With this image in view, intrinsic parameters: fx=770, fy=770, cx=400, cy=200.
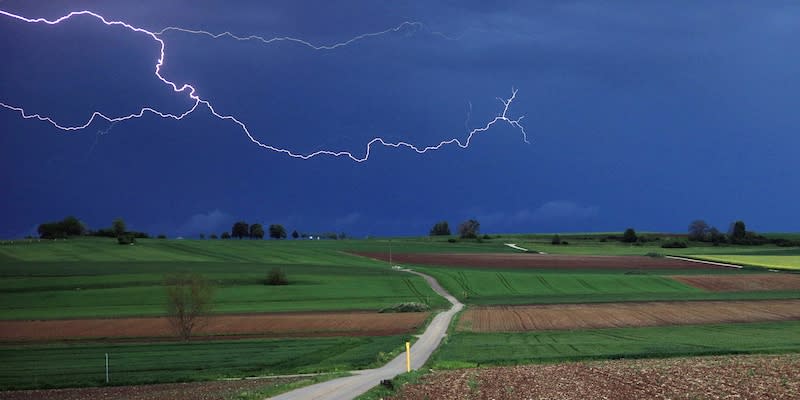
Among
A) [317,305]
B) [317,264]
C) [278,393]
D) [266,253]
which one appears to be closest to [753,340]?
[278,393]

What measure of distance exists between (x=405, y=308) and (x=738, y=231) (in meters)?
133

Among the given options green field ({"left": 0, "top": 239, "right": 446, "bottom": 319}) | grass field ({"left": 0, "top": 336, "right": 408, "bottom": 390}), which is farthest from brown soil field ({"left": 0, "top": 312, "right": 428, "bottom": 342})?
green field ({"left": 0, "top": 239, "right": 446, "bottom": 319})

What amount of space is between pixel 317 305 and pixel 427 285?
19.3m

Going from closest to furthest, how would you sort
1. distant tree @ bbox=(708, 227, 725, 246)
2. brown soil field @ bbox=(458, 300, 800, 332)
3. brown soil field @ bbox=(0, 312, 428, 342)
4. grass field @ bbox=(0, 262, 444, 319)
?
brown soil field @ bbox=(0, 312, 428, 342) → brown soil field @ bbox=(458, 300, 800, 332) → grass field @ bbox=(0, 262, 444, 319) → distant tree @ bbox=(708, 227, 725, 246)

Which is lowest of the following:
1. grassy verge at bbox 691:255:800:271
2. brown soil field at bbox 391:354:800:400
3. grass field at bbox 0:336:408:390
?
grass field at bbox 0:336:408:390

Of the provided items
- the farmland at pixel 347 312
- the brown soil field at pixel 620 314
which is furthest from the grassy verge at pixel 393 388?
the brown soil field at pixel 620 314

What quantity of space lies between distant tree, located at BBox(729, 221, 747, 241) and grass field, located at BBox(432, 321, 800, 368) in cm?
12972

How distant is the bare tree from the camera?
49094 mm

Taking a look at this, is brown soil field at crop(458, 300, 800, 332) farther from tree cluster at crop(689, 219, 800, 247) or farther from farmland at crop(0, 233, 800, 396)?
tree cluster at crop(689, 219, 800, 247)

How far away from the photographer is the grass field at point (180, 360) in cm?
3341

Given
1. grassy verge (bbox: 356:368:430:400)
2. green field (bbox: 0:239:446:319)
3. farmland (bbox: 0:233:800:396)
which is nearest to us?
grassy verge (bbox: 356:368:430:400)

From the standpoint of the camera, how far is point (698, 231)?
17238 centimetres

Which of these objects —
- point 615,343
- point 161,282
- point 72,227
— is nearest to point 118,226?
point 72,227

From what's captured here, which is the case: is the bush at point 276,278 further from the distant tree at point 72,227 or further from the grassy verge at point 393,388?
the distant tree at point 72,227
